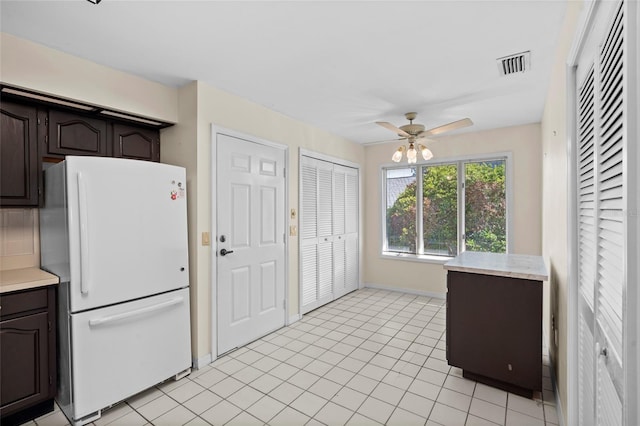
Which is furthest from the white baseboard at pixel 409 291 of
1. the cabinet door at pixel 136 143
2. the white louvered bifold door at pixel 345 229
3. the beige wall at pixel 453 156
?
the cabinet door at pixel 136 143

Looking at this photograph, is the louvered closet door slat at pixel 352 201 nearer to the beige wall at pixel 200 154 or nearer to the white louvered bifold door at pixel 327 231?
the white louvered bifold door at pixel 327 231

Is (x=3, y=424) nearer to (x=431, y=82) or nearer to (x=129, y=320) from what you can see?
(x=129, y=320)

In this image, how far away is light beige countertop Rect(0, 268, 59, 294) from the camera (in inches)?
76.5

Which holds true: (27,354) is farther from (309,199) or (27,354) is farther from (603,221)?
(603,221)

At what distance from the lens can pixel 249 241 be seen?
3258mm

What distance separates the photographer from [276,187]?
11.8 feet

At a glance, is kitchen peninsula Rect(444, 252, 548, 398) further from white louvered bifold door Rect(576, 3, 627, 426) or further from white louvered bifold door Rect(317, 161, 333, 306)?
white louvered bifold door Rect(317, 161, 333, 306)

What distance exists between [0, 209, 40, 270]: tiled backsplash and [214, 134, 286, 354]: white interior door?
135cm

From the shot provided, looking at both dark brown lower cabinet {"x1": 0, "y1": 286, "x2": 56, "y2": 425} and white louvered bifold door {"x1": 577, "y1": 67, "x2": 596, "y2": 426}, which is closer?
white louvered bifold door {"x1": 577, "y1": 67, "x2": 596, "y2": 426}

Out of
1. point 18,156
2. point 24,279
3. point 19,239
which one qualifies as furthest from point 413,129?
point 19,239

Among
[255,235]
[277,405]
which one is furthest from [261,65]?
[277,405]

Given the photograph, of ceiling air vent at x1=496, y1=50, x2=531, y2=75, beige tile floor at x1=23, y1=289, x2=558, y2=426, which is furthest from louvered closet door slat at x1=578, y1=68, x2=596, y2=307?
beige tile floor at x1=23, y1=289, x2=558, y2=426

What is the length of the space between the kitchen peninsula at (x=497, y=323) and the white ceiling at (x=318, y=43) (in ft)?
5.23

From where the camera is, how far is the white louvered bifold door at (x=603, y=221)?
36.4 inches
